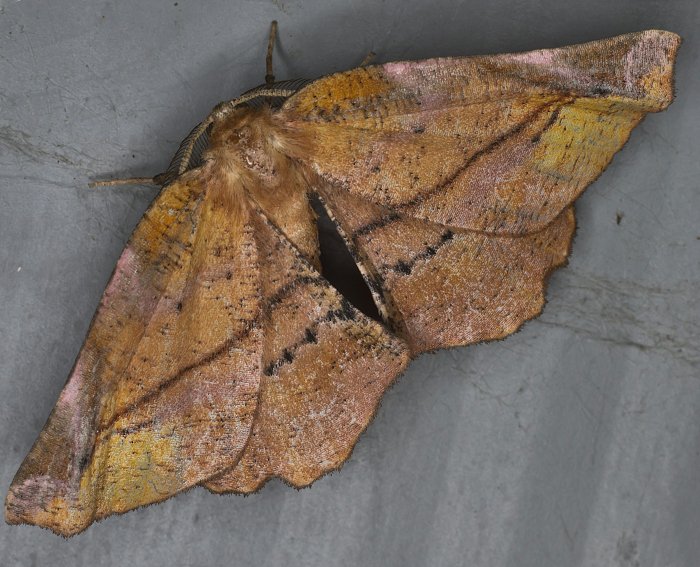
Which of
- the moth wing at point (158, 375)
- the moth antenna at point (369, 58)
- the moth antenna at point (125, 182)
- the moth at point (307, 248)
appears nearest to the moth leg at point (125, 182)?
the moth antenna at point (125, 182)

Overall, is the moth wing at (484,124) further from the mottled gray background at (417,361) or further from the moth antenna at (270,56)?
the mottled gray background at (417,361)

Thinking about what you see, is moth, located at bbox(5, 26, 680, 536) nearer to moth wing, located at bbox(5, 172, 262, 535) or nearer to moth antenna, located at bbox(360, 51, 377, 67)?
moth wing, located at bbox(5, 172, 262, 535)

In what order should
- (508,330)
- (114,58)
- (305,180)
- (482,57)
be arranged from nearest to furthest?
(482,57)
(305,180)
(508,330)
(114,58)

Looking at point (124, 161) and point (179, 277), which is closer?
point (179, 277)

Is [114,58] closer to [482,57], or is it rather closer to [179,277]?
[179,277]

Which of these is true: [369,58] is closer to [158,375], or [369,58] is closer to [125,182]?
[125,182]

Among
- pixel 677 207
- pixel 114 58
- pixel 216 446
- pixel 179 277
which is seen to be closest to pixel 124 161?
pixel 114 58

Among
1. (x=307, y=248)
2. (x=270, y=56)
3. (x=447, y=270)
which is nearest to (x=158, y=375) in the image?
(x=307, y=248)
